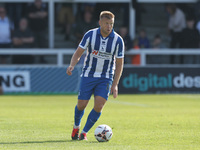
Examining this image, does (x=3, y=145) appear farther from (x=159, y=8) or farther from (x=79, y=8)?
(x=159, y=8)

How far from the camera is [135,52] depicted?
20.2 m

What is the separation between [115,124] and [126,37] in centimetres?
992

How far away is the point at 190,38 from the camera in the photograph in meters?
20.4

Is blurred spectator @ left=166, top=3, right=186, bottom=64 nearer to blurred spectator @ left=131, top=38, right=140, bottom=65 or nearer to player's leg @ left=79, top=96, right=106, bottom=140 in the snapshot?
blurred spectator @ left=131, top=38, right=140, bottom=65

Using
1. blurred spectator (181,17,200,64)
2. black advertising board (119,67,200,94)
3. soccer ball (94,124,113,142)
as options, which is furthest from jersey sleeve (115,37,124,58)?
blurred spectator (181,17,200,64)

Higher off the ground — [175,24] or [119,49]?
[175,24]

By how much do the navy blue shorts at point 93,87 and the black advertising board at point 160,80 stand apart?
35.5 ft

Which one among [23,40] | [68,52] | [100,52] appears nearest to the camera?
[100,52]

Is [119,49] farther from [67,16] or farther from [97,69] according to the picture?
[67,16]

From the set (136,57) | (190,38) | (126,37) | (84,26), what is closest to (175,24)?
(190,38)

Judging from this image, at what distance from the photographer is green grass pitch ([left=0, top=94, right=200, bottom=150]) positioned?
7.14 m

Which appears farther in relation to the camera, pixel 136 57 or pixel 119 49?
pixel 136 57

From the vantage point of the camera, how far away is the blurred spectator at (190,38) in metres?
20.1

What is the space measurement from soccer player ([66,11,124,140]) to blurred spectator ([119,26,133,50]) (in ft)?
37.4
